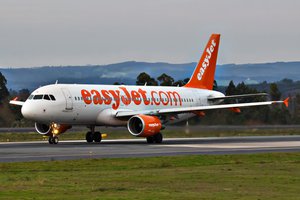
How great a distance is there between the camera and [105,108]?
57219 mm

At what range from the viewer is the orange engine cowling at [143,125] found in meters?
54.3

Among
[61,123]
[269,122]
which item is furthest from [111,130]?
[269,122]

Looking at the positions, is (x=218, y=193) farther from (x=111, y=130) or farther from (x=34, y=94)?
(x=111, y=130)

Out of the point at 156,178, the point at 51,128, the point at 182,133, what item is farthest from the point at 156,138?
the point at 156,178

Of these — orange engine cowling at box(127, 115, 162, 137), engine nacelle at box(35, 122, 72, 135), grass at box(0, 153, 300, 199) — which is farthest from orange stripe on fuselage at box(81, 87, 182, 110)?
grass at box(0, 153, 300, 199)

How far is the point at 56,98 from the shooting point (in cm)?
5441

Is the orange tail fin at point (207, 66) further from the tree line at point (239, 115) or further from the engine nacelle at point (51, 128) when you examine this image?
the engine nacelle at point (51, 128)

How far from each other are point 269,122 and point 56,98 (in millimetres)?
24149

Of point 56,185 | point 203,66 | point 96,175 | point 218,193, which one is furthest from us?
point 203,66

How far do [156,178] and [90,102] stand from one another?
29733mm

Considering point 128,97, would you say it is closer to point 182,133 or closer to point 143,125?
→ point 182,133

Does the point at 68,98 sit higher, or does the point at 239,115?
the point at 68,98

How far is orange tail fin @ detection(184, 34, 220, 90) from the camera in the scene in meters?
69.1

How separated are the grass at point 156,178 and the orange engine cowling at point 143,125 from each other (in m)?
17.1
